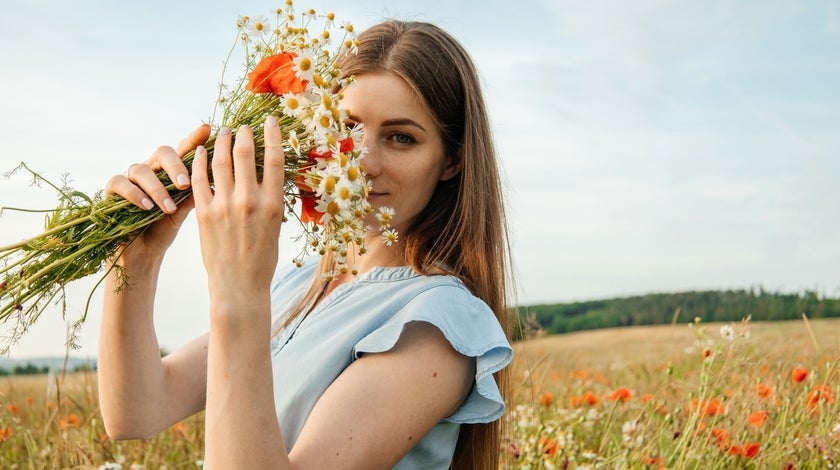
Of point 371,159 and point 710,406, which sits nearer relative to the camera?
point 371,159

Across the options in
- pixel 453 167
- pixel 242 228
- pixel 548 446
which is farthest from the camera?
pixel 548 446

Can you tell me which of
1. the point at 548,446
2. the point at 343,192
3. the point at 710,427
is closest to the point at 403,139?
the point at 343,192

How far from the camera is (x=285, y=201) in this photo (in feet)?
7.04

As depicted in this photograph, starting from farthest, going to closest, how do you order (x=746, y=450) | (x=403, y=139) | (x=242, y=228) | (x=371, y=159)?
(x=746, y=450)
(x=403, y=139)
(x=371, y=159)
(x=242, y=228)

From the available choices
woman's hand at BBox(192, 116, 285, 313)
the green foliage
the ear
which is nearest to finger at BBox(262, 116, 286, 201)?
woman's hand at BBox(192, 116, 285, 313)

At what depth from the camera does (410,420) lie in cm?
207

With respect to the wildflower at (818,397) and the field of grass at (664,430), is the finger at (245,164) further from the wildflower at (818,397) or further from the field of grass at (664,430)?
the wildflower at (818,397)

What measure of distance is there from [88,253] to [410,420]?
3.12 ft

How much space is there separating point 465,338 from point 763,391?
6.71ft

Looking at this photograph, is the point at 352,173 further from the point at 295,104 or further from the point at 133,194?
the point at 133,194

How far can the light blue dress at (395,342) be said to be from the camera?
2.22m

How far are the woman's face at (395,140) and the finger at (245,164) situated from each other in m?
0.61

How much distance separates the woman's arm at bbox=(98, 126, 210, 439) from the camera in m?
2.13

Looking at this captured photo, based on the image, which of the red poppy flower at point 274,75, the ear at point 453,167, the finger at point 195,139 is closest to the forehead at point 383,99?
the ear at point 453,167
